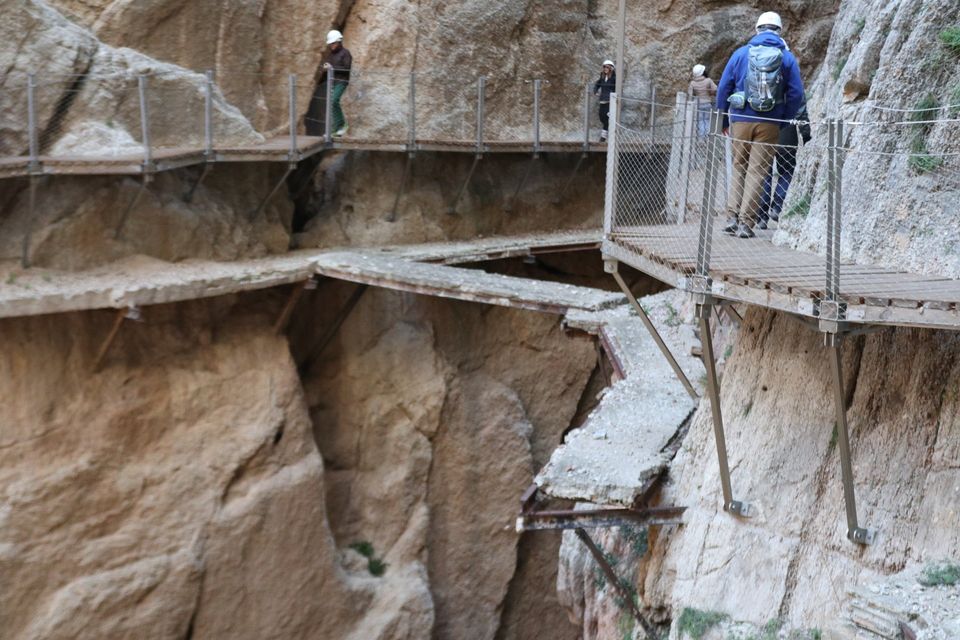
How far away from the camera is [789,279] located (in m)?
6.52

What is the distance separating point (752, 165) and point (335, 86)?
8892mm

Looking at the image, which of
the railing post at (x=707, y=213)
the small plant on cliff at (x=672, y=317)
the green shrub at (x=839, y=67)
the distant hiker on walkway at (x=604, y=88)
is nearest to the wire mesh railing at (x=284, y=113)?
the distant hiker on walkway at (x=604, y=88)

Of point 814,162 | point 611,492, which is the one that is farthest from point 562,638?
point 814,162

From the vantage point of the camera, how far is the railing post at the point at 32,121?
12.0 meters

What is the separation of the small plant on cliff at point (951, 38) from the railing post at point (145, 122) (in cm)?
865

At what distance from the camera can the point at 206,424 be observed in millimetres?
13984

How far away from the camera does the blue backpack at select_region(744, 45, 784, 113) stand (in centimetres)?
828

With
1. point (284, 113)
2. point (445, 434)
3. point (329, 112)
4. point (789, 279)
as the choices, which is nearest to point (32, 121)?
point (329, 112)

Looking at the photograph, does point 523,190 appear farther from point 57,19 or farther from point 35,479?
point 35,479

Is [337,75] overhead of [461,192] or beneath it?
overhead

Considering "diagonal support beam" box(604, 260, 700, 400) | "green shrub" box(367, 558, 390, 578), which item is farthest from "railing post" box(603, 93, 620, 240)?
"green shrub" box(367, 558, 390, 578)

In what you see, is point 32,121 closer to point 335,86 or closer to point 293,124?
point 293,124

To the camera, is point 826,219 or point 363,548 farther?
point 363,548

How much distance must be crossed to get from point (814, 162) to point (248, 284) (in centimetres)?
764
